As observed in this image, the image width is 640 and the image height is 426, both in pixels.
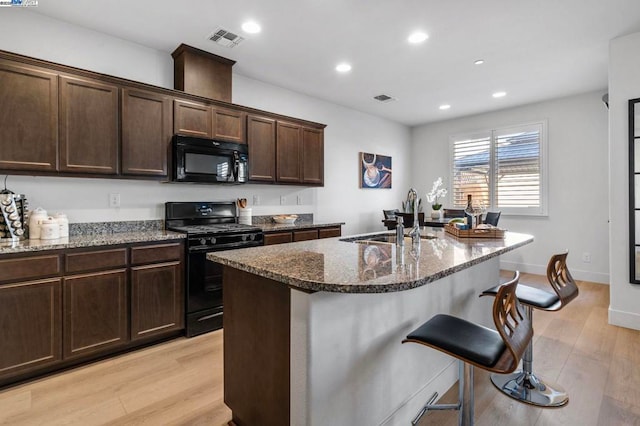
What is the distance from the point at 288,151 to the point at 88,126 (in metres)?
2.11

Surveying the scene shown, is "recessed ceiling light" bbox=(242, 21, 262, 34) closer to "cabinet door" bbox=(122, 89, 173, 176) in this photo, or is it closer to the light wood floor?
"cabinet door" bbox=(122, 89, 173, 176)

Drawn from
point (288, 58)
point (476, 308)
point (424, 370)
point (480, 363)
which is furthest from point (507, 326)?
point (288, 58)

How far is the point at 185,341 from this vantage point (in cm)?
291

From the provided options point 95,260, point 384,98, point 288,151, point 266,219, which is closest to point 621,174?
point 384,98

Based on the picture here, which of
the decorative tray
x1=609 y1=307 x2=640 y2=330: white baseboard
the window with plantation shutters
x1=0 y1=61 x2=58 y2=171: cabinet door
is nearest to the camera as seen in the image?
x1=0 y1=61 x2=58 y2=171: cabinet door

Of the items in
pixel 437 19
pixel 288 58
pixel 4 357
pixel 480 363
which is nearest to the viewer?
pixel 480 363

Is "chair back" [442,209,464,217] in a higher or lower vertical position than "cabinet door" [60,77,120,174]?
lower

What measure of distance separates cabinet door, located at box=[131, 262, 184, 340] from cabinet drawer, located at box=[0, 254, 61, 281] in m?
0.51

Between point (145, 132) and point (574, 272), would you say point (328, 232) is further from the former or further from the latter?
point (574, 272)

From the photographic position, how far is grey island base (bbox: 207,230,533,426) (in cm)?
129

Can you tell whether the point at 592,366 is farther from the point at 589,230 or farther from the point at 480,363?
the point at 589,230

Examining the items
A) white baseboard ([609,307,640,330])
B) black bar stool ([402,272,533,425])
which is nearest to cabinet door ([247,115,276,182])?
black bar stool ([402,272,533,425])

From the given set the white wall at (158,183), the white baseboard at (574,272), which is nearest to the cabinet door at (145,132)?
the white wall at (158,183)

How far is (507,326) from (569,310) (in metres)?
3.10
